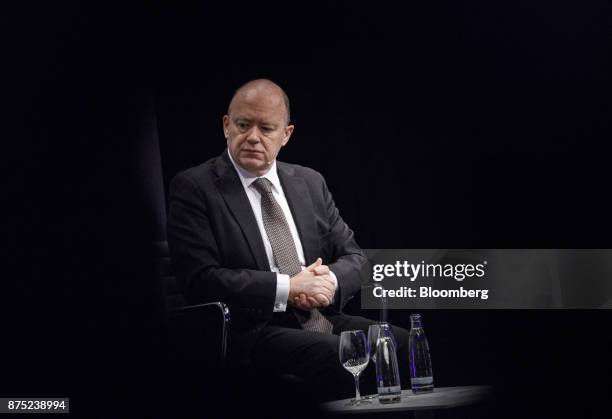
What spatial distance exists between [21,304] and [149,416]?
0.78 metres

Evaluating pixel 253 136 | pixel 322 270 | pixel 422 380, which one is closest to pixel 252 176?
pixel 253 136

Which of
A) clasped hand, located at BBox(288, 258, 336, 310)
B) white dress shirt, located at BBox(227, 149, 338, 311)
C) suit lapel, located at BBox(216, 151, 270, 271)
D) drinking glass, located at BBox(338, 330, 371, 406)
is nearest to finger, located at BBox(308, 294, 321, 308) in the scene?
clasped hand, located at BBox(288, 258, 336, 310)

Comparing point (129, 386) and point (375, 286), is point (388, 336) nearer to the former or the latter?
point (375, 286)

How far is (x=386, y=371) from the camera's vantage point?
2.76 meters

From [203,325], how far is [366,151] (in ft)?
3.77

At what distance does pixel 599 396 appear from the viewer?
11.8 feet

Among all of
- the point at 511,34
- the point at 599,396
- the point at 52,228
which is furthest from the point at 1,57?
the point at 599,396

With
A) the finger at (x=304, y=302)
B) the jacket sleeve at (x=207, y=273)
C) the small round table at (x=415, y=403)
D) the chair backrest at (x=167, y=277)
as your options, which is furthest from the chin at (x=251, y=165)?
the small round table at (x=415, y=403)

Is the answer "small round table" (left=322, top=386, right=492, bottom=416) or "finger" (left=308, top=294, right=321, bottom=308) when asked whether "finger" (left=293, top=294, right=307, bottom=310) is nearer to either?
A: "finger" (left=308, top=294, right=321, bottom=308)

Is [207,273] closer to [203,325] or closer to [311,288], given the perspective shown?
[203,325]

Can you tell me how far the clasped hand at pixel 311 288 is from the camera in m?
3.35

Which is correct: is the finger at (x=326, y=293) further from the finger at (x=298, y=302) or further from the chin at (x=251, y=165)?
the chin at (x=251, y=165)

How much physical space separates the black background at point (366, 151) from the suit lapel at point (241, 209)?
19cm

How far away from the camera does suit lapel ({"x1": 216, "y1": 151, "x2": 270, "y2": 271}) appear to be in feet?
11.1
